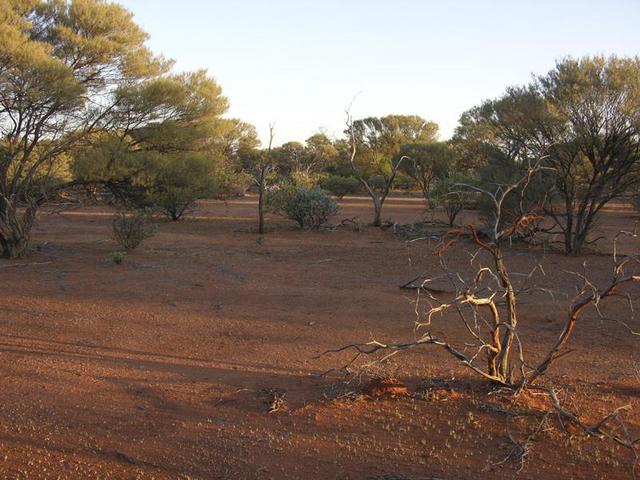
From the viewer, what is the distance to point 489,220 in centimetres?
1912

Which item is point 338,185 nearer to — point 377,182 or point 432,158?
point 377,182

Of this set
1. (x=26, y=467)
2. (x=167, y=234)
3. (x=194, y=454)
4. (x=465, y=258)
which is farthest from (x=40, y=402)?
(x=167, y=234)

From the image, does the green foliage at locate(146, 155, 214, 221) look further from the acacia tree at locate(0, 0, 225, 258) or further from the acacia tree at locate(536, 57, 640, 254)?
the acacia tree at locate(536, 57, 640, 254)

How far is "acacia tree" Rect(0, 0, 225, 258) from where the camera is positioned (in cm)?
1378

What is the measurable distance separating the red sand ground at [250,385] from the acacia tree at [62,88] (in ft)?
9.64

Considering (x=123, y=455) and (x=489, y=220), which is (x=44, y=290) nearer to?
(x=123, y=455)

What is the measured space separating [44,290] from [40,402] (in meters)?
5.52

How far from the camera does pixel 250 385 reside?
19.8 ft

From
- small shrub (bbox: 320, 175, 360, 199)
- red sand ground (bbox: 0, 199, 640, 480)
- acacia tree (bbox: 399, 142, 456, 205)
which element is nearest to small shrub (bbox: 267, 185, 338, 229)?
red sand ground (bbox: 0, 199, 640, 480)

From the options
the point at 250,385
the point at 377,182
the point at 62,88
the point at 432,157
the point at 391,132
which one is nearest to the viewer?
the point at 250,385

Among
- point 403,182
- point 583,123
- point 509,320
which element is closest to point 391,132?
point 403,182

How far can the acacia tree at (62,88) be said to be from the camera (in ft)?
45.2

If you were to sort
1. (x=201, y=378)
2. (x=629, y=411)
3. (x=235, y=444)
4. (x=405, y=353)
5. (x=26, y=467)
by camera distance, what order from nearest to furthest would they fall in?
1. (x=26, y=467)
2. (x=235, y=444)
3. (x=629, y=411)
4. (x=201, y=378)
5. (x=405, y=353)

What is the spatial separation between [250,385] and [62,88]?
10356mm
